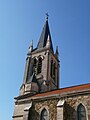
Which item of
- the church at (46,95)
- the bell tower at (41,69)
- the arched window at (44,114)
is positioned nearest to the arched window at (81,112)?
the church at (46,95)

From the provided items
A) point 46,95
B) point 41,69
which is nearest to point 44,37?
point 41,69

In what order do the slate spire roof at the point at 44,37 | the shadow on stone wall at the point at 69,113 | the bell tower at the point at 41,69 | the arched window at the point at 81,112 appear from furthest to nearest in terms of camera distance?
the slate spire roof at the point at 44,37, the bell tower at the point at 41,69, the shadow on stone wall at the point at 69,113, the arched window at the point at 81,112

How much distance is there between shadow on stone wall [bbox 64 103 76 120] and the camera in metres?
19.1

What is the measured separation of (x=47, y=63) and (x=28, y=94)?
→ 21.3 feet

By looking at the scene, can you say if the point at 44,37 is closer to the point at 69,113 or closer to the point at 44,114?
the point at 44,114

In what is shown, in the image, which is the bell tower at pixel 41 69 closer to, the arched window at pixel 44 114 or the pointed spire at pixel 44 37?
the pointed spire at pixel 44 37

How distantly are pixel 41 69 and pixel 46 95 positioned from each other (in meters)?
8.79

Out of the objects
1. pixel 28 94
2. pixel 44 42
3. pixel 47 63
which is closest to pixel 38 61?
pixel 47 63

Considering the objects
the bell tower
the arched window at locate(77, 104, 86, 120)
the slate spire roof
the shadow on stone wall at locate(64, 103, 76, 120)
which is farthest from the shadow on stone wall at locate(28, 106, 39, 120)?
the slate spire roof

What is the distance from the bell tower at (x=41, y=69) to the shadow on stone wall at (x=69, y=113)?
793 cm

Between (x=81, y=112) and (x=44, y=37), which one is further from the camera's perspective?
(x=44, y=37)

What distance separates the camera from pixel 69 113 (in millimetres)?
19422

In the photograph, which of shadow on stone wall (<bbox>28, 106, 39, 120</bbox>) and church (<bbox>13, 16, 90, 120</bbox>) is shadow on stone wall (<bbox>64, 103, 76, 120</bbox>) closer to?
church (<bbox>13, 16, 90, 120</bbox>)

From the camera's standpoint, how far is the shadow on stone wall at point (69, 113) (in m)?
19.1
